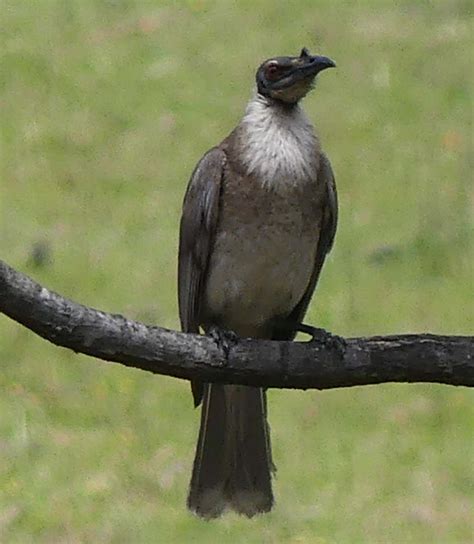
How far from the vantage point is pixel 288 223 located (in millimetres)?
4656

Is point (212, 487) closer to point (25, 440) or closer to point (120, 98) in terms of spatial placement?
point (25, 440)

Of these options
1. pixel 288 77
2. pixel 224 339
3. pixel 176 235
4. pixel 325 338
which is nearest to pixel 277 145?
pixel 288 77

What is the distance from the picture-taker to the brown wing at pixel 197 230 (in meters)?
4.75

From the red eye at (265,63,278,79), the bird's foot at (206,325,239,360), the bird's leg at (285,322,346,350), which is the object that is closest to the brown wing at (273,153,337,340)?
the bird's leg at (285,322,346,350)

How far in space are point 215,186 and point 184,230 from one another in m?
0.21

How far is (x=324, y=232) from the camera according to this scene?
493 cm

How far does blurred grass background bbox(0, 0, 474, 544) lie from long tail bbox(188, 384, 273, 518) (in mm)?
1604

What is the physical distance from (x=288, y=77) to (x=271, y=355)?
100cm

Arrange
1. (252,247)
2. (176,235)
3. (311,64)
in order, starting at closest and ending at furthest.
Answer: (311,64), (252,247), (176,235)

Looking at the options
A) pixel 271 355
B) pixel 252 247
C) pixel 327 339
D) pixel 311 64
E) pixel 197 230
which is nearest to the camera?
pixel 271 355

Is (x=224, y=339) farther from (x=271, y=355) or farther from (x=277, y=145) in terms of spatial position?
(x=277, y=145)

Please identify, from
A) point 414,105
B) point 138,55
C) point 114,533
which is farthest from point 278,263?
point 138,55

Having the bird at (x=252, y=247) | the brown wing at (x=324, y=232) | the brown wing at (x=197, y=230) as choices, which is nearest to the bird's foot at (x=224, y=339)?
the bird at (x=252, y=247)

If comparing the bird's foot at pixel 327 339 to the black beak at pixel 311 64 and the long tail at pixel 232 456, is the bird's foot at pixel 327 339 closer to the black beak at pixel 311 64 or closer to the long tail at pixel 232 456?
the long tail at pixel 232 456
